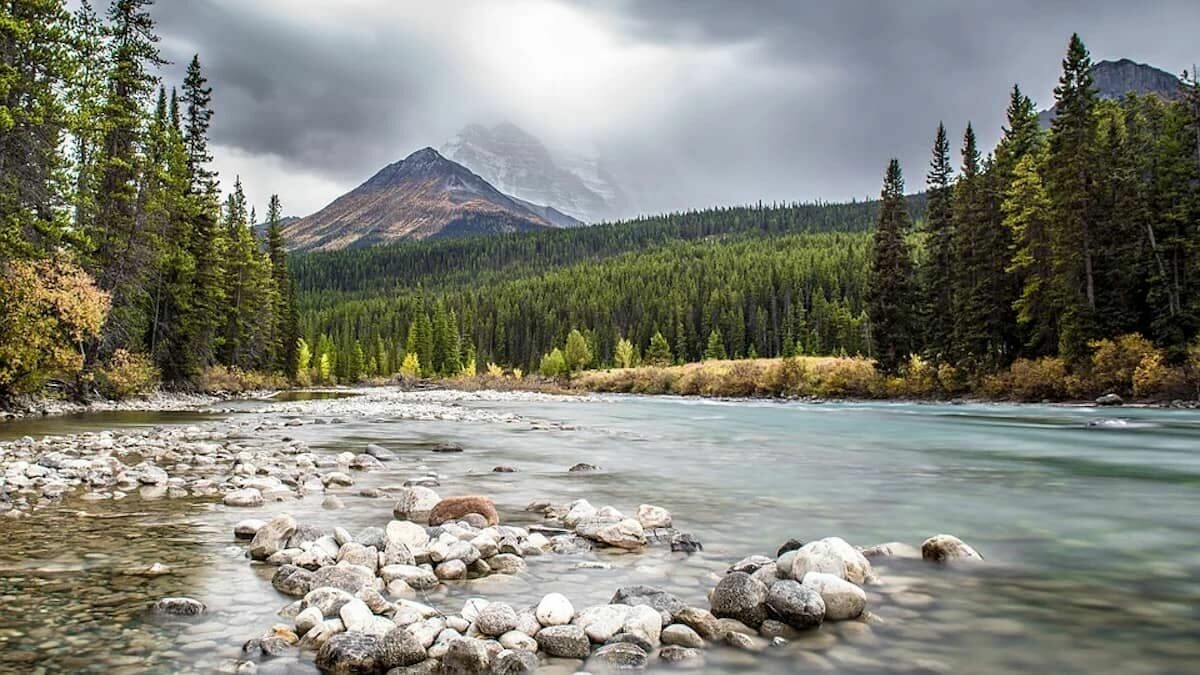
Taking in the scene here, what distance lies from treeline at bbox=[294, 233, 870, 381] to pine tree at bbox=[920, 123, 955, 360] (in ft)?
179

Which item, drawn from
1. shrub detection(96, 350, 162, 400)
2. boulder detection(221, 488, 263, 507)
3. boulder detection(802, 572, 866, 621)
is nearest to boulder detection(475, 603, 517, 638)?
boulder detection(802, 572, 866, 621)

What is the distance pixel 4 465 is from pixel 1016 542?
14359 millimetres

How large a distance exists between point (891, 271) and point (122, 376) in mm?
45350

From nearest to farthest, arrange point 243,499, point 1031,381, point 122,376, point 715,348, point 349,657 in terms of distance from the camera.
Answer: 1. point 349,657
2. point 243,499
3. point 122,376
4. point 1031,381
5. point 715,348

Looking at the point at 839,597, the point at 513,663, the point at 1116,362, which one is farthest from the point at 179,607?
the point at 1116,362

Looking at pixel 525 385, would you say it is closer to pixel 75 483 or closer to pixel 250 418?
pixel 250 418

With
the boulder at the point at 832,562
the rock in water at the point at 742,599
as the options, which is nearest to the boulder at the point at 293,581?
the rock in water at the point at 742,599

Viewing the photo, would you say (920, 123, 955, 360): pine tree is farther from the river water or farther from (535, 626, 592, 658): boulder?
(535, 626, 592, 658): boulder

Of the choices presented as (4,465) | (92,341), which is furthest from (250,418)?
(4,465)

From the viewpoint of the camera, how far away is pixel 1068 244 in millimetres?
37375

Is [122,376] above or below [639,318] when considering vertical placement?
below

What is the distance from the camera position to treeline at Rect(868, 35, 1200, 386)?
35031 millimetres

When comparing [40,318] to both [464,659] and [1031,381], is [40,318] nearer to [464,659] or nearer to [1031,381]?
[464,659]

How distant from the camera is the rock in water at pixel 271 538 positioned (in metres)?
6.89
